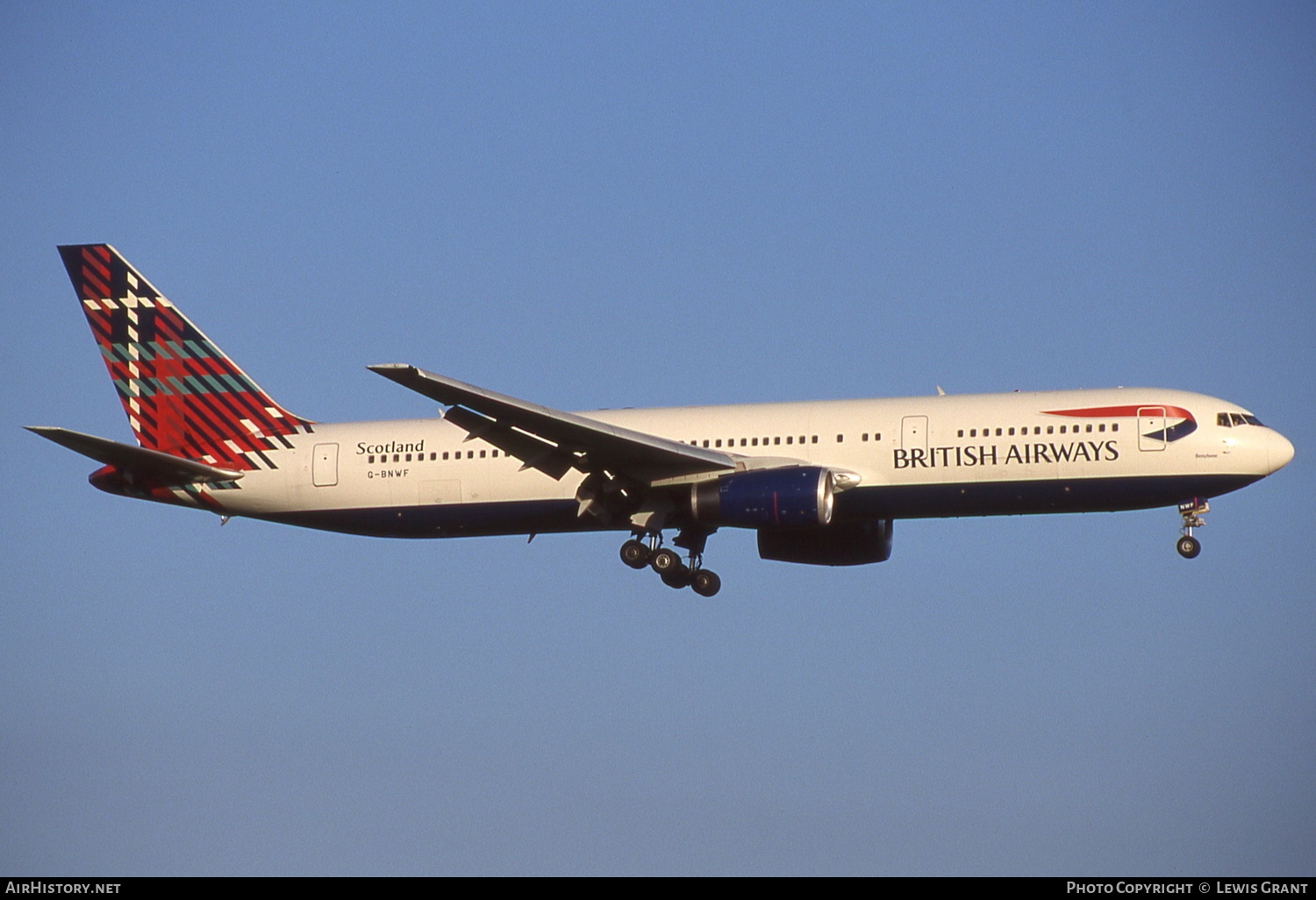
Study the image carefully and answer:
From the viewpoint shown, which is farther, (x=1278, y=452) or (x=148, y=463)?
(x=148, y=463)

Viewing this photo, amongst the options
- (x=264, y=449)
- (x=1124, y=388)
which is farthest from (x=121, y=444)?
(x=1124, y=388)

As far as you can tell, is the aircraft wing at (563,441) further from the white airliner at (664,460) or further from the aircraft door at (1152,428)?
the aircraft door at (1152,428)

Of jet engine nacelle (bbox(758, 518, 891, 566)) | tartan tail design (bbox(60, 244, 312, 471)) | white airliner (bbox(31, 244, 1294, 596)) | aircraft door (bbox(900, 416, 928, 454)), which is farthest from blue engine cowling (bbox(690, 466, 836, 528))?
tartan tail design (bbox(60, 244, 312, 471))

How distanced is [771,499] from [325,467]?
1370cm

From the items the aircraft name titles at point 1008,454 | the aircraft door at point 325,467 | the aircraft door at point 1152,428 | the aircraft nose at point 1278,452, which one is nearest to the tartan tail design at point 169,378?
the aircraft door at point 325,467

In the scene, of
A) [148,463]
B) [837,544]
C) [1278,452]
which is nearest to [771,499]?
[837,544]

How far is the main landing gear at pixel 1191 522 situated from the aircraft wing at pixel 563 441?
11.6 m

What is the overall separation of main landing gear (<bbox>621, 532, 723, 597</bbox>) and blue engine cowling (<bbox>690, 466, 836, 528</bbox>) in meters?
2.89

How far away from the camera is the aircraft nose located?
152 feet

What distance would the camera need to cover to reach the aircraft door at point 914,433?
4734cm

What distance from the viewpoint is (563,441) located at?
4709 cm

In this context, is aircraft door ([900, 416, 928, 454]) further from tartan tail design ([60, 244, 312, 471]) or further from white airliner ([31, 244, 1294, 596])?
tartan tail design ([60, 244, 312, 471])

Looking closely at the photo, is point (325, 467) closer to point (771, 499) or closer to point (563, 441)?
point (563, 441)

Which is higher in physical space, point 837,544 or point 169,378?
point 169,378
